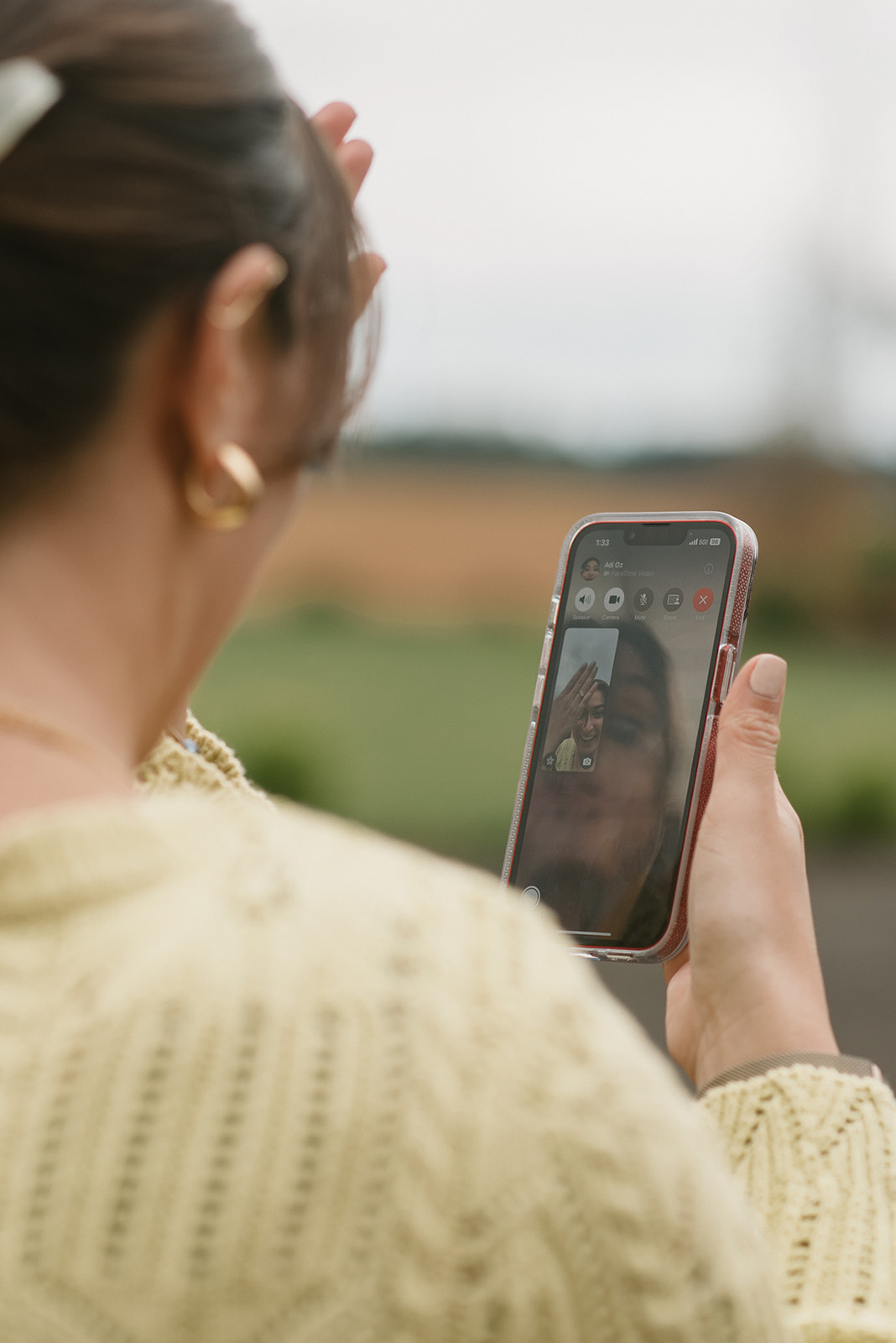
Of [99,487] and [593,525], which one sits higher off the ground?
[593,525]

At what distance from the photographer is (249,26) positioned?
815 mm

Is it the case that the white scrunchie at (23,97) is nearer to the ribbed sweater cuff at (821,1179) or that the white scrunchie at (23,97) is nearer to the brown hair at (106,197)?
the brown hair at (106,197)

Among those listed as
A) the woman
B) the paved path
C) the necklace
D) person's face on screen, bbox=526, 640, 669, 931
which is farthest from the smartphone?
the paved path

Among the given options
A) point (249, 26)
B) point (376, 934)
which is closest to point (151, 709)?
point (376, 934)

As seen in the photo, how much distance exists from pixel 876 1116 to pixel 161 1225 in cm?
67

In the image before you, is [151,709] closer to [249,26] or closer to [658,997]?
[249,26]

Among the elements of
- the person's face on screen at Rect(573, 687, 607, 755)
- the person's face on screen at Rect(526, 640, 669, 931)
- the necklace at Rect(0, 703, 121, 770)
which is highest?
the person's face on screen at Rect(573, 687, 607, 755)

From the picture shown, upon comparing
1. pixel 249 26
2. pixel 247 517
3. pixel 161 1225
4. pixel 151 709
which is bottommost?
pixel 161 1225

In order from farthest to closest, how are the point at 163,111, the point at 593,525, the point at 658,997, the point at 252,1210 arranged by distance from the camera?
the point at 658,997 < the point at 593,525 < the point at 163,111 < the point at 252,1210

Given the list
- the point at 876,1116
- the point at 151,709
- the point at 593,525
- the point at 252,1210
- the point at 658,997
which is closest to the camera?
the point at 252,1210

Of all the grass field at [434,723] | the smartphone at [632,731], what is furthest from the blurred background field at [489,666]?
the smartphone at [632,731]

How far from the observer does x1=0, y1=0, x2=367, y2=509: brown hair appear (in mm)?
701

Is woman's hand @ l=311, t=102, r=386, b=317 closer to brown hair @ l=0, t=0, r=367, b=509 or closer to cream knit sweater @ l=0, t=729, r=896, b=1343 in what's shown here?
brown hair @ l=0, t=0, r=367, b=509

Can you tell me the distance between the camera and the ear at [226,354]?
29.1 inches
